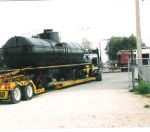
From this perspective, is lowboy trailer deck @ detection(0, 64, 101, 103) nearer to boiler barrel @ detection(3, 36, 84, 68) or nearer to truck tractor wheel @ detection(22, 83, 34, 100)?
truck tractor wheel @ detection(22, 83, 34, 100)

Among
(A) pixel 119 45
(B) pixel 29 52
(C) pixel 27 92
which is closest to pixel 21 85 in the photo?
(C) pixel 27 92

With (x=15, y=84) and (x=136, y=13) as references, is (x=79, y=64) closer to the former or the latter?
(x=136, y=13)

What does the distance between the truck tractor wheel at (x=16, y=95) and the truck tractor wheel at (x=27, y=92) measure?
32 centimetres

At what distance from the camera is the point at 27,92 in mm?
16594

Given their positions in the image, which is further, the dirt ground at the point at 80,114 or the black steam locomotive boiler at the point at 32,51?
the black steam locomotive boiler at the point at 32,51

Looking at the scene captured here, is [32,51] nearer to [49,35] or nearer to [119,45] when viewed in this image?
[49,35]

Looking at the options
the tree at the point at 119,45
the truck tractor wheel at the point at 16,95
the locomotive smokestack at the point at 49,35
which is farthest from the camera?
the tree at the point at 119,45

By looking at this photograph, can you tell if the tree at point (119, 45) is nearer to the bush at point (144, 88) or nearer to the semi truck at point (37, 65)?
the semi truck at point (37, 65)

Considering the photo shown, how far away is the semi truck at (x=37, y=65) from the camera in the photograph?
16394mm

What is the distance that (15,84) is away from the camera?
15734 millimetres

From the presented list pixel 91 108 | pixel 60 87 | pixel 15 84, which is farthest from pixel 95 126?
pixel 60 87

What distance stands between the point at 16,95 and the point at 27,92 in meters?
1.00

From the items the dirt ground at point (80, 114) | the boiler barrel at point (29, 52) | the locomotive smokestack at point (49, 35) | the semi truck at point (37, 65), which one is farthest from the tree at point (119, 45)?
the dirt ground at point (80, 114)

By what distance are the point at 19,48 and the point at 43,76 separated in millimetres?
2252
